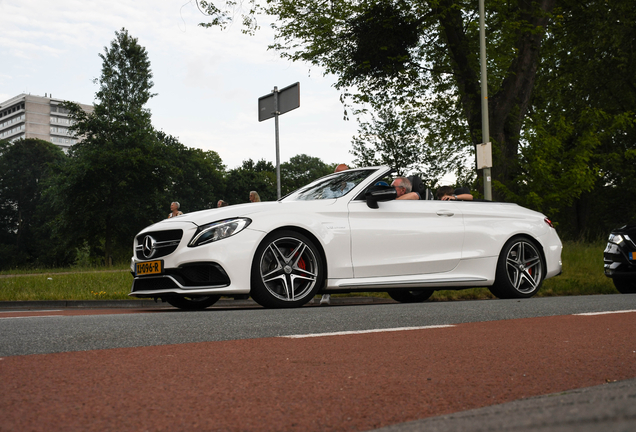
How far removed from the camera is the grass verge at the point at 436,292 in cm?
1170

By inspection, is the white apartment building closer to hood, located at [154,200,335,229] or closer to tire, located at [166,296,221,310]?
tire, located at [166,296,221,310]

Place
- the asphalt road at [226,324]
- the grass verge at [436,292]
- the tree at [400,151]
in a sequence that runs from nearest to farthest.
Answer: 1. the asphalt road at [226,324]
2. the grass verge at [436,292]
3. the tree at [400,151]

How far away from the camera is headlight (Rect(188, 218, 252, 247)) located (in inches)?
257

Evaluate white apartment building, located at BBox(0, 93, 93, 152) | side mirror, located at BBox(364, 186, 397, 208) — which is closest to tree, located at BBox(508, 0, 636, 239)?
side mirror, located at BBox(364, 186, 397, 208)

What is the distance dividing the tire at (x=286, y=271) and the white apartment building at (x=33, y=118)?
138950 millimetres

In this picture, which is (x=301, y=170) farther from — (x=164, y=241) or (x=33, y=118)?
(x=164, y=241)

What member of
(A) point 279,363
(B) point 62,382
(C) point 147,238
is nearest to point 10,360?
(B) point 62,382

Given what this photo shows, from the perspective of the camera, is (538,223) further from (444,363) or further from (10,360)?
(10,360)

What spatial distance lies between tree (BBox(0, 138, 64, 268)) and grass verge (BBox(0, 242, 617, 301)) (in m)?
45.9

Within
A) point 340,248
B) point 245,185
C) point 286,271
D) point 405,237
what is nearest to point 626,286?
point 405,237

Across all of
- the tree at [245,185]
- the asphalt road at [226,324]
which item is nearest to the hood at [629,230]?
the asphalt road at [226,324]

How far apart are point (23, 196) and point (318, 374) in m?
64.7

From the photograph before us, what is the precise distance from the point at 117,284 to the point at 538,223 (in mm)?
8708

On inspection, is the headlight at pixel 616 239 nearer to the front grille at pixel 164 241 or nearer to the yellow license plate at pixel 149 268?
the front grille at pixel 164 241
